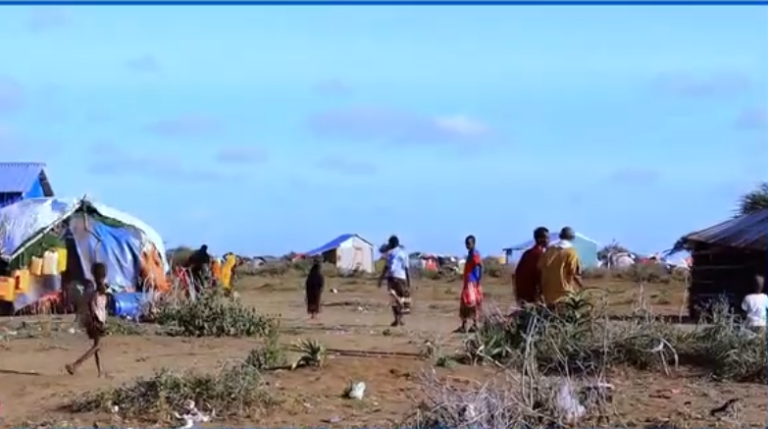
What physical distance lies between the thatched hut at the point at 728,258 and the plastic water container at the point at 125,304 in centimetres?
890

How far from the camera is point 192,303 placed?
57.9ft

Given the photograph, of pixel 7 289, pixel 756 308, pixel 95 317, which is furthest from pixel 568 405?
pixel 7 289

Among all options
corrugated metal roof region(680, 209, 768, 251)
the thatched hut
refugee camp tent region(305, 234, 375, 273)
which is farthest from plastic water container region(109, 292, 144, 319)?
refugee camp tent region(305, 234, 375, 273)

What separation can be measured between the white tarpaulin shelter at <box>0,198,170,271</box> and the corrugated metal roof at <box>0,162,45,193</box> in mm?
4040

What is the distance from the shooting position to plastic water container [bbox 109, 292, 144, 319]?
21.0 meters

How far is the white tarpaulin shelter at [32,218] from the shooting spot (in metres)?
23.6

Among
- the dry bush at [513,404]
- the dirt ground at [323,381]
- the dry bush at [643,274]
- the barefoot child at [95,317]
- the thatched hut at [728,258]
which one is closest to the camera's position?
the dry bush at [513,404]

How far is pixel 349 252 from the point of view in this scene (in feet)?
183

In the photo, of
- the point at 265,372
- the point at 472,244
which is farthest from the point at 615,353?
the point at 472,244

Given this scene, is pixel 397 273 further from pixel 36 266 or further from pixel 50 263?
pixel 36 266

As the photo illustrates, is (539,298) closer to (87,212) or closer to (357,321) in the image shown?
(357,321)

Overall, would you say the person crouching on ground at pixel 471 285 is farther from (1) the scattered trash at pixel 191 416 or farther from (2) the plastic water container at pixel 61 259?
(2) the plastic water container at pixel 61 259

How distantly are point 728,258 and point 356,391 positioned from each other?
13.0m

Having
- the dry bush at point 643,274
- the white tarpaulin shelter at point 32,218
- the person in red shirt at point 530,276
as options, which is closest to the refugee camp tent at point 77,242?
the white tarpaulin shelter at point 32,218
